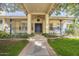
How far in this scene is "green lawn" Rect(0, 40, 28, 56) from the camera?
4.55 m

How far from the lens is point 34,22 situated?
4.67 m

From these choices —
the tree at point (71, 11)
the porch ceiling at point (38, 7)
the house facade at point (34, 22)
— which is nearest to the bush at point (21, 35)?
the house facade at point (34, 22)

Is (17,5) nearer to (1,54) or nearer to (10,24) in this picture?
(10,24)

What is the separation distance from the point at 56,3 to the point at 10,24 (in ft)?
2.47

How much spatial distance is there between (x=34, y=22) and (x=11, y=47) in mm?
509

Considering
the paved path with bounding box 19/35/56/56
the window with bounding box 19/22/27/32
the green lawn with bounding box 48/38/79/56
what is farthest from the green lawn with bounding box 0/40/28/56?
the green lawn with bounding box 48/38/79/56

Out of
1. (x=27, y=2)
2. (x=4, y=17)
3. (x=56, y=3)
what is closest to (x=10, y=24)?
(x=4, y=17)

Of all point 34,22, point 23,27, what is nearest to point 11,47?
point 23,27

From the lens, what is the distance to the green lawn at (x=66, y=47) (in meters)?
4.54

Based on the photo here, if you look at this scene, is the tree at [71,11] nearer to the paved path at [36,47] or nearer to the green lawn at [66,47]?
the green lawn at [66,47]

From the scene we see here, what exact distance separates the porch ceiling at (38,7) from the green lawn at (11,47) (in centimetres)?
49

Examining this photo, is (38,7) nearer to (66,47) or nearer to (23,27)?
(23,27)

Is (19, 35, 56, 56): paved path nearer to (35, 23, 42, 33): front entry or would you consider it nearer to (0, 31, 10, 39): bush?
(35, 23, 42, 33): front entry

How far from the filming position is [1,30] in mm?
4609
